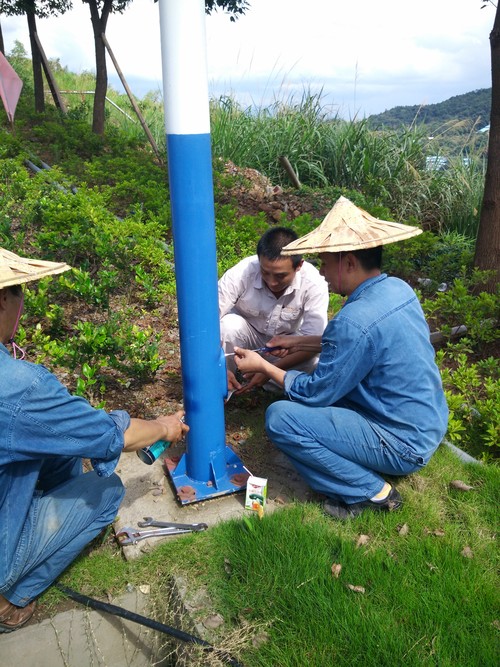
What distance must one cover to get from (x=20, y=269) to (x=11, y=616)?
148cm

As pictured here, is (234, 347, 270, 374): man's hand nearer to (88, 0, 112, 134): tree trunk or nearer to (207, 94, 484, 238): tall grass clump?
(207, 94, 484, 238): tall grass clump

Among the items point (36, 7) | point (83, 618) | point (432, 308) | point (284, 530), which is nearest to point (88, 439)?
point (83, 618)

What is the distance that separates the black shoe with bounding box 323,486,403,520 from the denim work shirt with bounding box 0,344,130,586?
1247mm

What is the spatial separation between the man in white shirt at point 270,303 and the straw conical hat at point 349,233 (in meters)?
0.70

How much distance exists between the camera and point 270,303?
418 cm

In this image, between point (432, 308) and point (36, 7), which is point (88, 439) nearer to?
point (432, 308)

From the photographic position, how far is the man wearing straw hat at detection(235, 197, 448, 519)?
113 inches

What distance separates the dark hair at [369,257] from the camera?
2992 mm

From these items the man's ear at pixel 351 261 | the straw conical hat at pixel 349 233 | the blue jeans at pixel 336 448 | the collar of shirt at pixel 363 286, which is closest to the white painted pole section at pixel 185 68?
the straw conical hat at pixel 349 233

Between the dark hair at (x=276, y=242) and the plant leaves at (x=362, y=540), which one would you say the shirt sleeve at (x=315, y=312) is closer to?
the dark hair at (x=276, y=242)

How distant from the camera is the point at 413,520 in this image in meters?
3.04

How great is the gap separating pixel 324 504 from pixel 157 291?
2.86 m

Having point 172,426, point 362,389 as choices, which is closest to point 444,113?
point 362,389

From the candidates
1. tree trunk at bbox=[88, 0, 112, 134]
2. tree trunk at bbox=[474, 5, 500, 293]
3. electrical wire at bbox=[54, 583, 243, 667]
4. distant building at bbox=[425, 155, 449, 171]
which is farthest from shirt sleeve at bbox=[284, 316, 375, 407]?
tree trunk at bbox=[88, 0, 112, 134]
